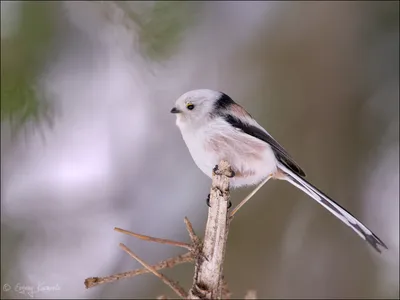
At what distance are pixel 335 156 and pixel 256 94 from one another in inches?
10.9

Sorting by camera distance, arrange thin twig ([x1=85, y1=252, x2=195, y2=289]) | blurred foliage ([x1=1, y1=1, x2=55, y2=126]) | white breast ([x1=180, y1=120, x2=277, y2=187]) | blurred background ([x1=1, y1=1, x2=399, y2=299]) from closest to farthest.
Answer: thin twig ([x1=85, y1=252, x2=195, y2=289]), white breast ([x1=180, y1=120, x2=277, y2=187]), blurred foliage ([x1=1, y1=1, x2=55, y2=126]), blurred background ([x1=1, y1=1, x2=399, y2=299])

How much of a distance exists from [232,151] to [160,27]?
37cm

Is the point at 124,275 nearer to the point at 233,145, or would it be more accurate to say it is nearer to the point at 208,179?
the point at 233,145

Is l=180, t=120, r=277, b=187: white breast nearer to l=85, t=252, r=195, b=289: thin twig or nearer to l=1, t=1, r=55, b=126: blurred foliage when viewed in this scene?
l=85, t=252, r=195, b=289: thin twig

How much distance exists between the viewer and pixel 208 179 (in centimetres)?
102

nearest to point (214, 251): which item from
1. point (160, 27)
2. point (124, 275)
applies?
point (124, 275)

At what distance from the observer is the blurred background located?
94 centimetres

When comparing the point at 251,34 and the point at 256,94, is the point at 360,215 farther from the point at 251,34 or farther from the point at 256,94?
the point at 251,34

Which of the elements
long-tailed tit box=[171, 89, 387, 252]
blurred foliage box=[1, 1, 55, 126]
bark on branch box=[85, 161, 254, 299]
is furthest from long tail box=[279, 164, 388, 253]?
blurred foliage box=[1, 1, 55, 126]

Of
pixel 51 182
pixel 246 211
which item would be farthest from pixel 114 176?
pixel 246 211

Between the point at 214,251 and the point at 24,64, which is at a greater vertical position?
the point at 24,64

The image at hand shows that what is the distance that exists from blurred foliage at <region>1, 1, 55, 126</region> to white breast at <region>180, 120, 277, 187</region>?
349 mm

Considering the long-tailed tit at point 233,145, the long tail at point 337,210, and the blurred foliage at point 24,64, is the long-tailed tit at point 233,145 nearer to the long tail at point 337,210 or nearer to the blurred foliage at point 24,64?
the long tail at point 337,210

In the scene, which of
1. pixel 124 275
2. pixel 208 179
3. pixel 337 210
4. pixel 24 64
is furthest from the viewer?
pixel 208 179
